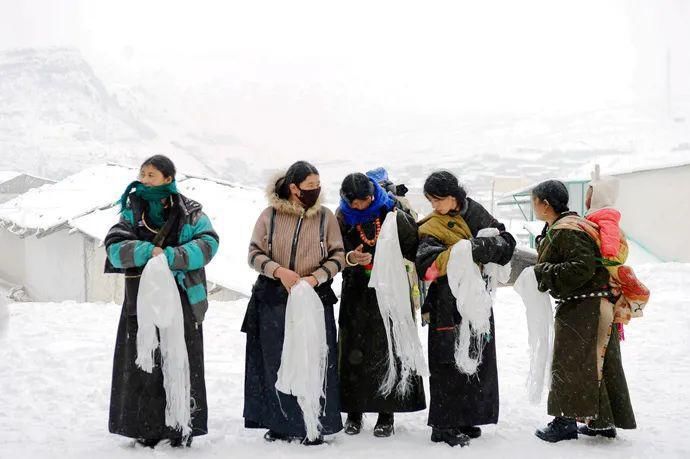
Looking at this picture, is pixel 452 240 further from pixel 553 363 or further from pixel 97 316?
pixel 97 316

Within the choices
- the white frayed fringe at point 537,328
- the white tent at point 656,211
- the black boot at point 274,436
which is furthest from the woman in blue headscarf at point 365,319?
the white tent at point 656,211

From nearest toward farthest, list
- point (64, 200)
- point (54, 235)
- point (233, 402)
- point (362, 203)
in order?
point (362, 203), point (233, 402), point (54, 235), point (64, 200)

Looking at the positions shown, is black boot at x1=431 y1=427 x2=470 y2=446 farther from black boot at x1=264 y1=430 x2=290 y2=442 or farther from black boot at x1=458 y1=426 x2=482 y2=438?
black boot at x1=264 y1=430 x2=290 y2=442

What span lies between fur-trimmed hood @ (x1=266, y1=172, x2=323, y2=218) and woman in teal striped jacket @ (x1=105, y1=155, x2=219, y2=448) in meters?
0.39

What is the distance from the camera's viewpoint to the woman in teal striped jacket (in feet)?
11.0

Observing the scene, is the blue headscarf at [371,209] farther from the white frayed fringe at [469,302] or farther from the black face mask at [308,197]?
the white frayed fringe at [469,302]

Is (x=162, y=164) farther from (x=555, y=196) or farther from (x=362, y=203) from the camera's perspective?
(x=555, y=196)

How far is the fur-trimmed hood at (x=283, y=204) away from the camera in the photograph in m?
3.61

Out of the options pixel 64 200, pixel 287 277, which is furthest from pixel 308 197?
pixel 64 200

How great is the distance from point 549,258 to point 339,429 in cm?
154

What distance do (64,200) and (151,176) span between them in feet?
51.2

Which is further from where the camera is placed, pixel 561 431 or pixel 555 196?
pixel 555 196

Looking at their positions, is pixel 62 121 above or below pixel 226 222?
above

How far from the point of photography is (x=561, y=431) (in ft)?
11.8
